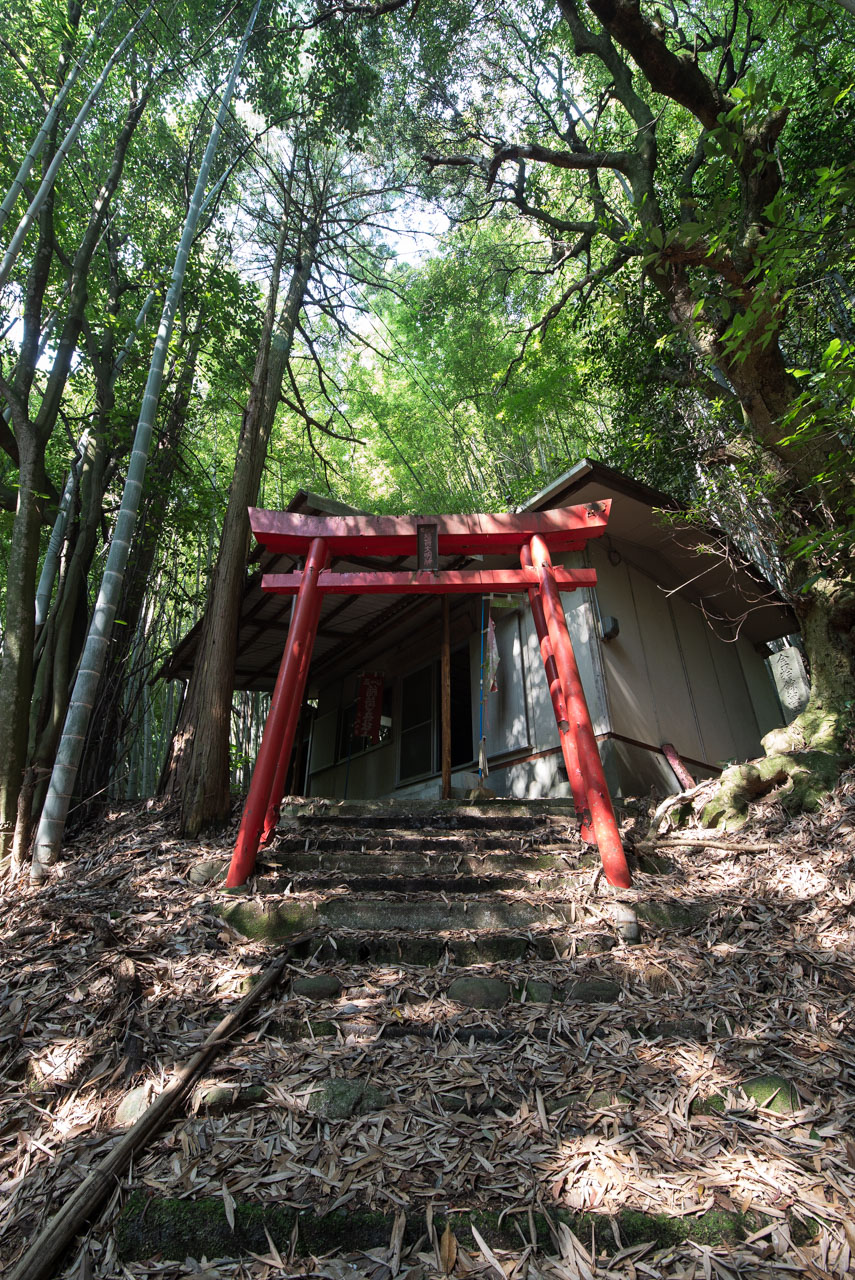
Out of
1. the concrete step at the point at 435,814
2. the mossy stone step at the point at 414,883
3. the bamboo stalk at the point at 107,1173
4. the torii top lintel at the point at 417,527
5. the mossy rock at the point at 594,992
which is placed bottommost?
the bamboo stalk at the point at 107,1173

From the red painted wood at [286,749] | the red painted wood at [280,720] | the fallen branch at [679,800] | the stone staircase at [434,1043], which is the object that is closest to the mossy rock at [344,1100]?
the stone staircase at [434,1043]

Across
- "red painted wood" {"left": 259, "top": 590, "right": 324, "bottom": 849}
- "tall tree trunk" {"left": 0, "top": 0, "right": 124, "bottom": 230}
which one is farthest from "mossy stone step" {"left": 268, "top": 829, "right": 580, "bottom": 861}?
"tall tree trunk" {"left": 0, "top": 0, "right": 124, "bottom": 230}

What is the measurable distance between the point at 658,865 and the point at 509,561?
4.37 m

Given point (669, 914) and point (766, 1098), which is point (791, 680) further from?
point (766, 1098)

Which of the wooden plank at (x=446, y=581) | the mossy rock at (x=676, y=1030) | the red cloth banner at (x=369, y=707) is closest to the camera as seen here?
the mossy rock at (x=676, y=1030)

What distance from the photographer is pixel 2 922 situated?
129 inches

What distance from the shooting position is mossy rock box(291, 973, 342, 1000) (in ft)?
8.61

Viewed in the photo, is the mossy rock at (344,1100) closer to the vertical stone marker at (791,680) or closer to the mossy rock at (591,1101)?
the mossy rock at (591,1101)

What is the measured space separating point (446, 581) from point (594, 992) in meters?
2.73

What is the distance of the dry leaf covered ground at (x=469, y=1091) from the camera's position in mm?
1591

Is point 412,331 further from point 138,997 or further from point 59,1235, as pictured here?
point 59,1235

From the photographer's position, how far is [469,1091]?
2.09m

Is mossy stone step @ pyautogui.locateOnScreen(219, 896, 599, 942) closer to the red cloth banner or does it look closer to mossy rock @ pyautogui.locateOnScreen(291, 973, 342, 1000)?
mossy rock @ pyautogui.locateOnScreen(291, 973, 342, 1000)

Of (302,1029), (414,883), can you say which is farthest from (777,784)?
(302,1029)
